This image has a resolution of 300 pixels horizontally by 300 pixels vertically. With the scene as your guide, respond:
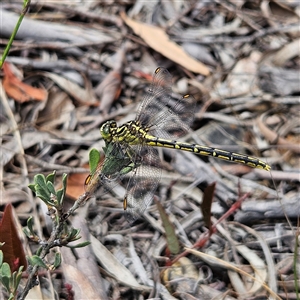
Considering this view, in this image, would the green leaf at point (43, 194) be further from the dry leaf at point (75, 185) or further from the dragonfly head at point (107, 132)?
the dry leaf at point (75, 185)

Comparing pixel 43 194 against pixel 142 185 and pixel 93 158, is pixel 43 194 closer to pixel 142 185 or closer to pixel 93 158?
pixel 93 158

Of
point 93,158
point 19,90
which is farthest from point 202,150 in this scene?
point 19,90

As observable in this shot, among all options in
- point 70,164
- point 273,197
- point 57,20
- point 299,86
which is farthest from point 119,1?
point 273,197

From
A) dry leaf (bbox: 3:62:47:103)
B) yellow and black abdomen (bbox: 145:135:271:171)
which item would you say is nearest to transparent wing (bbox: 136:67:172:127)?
yellow and black abdomen (bbox: 145:135:271:171)

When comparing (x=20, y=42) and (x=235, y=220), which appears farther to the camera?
(x=20, y=42)

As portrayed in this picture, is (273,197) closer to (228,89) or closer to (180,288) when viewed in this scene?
(180,288)

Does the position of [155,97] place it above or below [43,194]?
Answer: below
